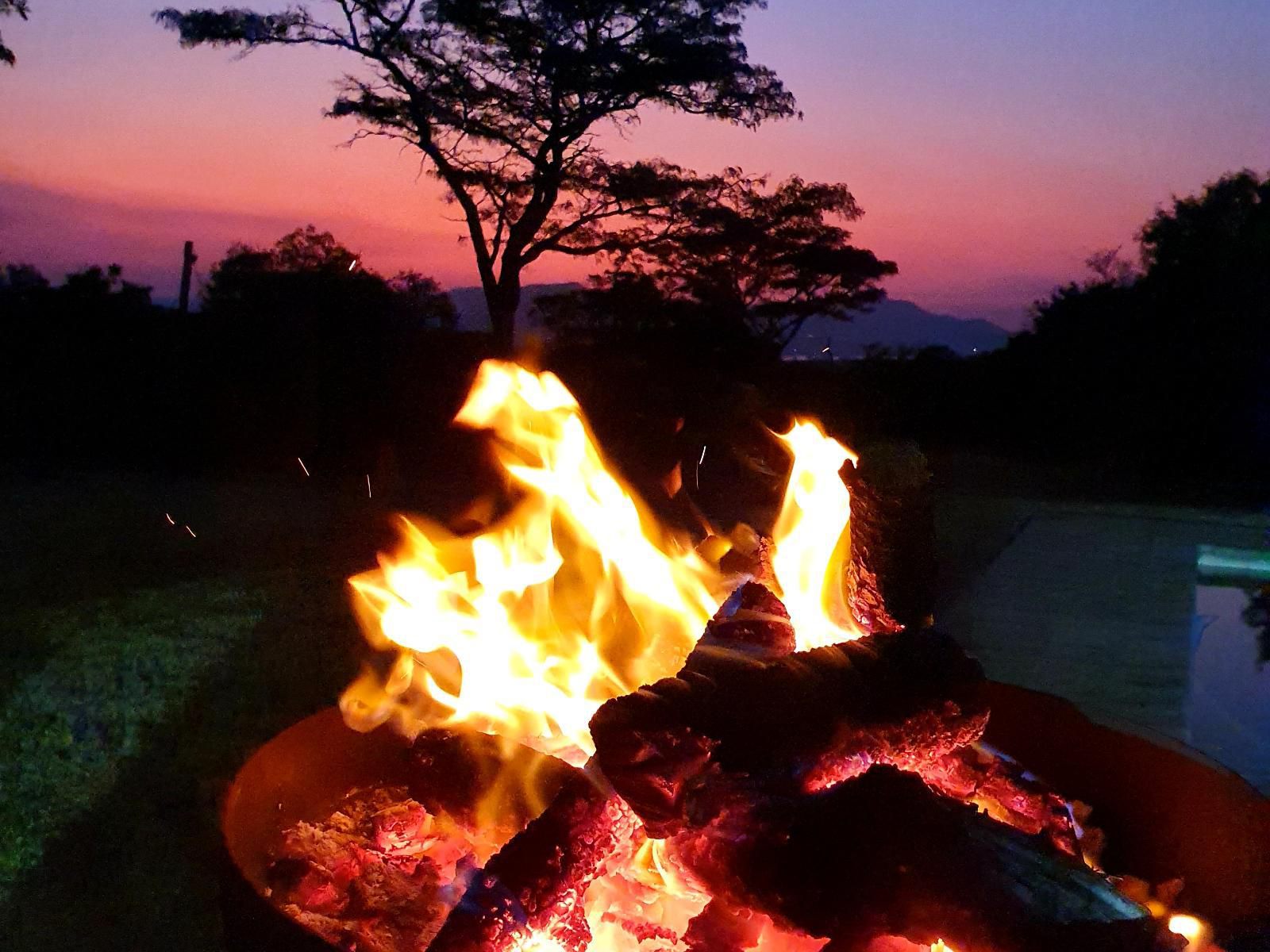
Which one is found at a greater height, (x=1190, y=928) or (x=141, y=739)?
(x=1190, y=928)

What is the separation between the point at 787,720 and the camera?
1.84 meters

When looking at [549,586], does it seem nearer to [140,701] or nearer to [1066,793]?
[1066,793]

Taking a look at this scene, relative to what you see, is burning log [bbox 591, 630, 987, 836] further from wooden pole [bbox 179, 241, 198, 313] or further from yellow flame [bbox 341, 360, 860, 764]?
wooden pole [bbox 179, 241, 198, 313]

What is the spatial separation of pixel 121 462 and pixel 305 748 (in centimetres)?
1054

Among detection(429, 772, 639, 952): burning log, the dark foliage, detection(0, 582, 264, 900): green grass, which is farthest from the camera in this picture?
the dark foliage

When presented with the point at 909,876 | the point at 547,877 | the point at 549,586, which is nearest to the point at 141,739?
the point at 549,586

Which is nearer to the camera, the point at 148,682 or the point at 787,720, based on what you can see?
the point at 787,720

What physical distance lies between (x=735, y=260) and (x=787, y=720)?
13087 millimetres

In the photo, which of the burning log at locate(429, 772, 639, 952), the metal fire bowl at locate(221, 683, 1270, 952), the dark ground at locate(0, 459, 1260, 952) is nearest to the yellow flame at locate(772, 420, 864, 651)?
the metal fire bowl at locate(221, 683, 1270, 952)

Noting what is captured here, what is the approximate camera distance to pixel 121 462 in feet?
37.5

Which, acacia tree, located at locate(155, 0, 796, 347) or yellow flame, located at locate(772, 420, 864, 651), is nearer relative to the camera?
yellow flame, located at locate(772, 420, 864, 651)

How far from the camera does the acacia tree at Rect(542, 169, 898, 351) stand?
14.0m

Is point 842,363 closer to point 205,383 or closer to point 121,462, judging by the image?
point 205,383

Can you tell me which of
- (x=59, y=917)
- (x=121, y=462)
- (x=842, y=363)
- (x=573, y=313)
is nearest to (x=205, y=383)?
(x=121, y=462)
